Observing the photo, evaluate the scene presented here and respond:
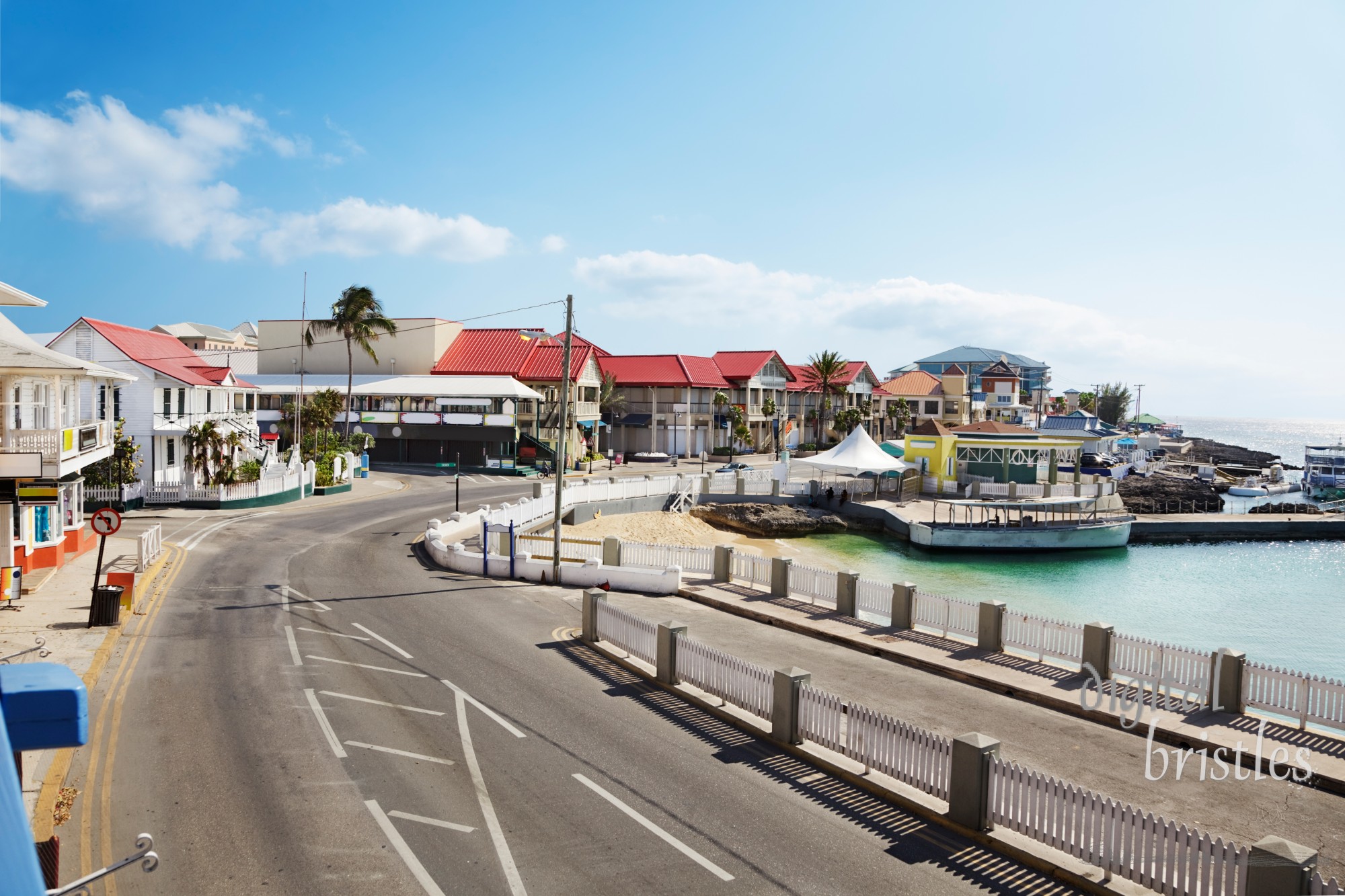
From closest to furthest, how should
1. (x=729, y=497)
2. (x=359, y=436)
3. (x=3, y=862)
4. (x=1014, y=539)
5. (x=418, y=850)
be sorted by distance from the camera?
(x=3, y=862) < (x=418, y=850) < (x=1014, y=539) < (x=729, y=497) < (x=359, y=436)

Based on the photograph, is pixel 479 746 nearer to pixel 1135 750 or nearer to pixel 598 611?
pixel 598 611

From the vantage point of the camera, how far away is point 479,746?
1366cm

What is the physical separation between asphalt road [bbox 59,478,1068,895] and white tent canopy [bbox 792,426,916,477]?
1337 inches

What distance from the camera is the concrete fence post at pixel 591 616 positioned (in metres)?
20.0

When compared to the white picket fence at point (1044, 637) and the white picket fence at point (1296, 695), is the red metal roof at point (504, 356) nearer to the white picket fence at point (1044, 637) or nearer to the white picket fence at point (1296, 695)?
the white picket fence at point (1044, 637)

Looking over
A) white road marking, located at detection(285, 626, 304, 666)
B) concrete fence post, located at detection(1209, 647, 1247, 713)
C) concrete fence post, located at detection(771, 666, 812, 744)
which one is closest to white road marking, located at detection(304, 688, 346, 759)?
white road marking, located at detection(285, 626, 304, 666)

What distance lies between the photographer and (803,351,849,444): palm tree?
94.4 meters

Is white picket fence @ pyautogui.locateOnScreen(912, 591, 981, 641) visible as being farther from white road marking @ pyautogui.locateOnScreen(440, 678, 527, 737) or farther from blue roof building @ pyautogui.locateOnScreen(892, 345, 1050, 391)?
blue roof building @ pyautogui.locateOnScreen(892, 345, 1050, 391)

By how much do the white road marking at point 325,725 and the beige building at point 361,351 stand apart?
6155 centimetres

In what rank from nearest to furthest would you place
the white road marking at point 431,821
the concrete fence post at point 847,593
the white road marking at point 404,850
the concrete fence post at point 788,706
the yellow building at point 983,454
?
the white road marking at point 404,850 < the white road marking at point 431,821 < the concrete fence post at point 788,706 < the concrete fence post at point 847,593 < the yellow building at point 983,454

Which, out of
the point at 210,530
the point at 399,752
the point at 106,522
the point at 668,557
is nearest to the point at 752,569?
the point at 668,557

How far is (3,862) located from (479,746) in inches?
433

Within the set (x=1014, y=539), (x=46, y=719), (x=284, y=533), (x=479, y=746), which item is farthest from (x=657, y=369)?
(x=46, y=719)

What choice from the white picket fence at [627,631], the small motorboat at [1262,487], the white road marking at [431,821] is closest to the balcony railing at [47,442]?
the white picket fence at [627,631]
